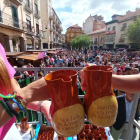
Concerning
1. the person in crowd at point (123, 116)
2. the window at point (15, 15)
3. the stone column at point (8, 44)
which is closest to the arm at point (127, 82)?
the person in crowd at point (123, 116)

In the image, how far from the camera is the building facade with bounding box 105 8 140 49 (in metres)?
25.1

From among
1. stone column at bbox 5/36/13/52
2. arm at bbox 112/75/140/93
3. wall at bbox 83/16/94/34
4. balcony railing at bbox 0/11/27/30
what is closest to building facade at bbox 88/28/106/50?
wall at bbox 83/16/94/34

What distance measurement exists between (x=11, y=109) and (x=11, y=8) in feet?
49.5

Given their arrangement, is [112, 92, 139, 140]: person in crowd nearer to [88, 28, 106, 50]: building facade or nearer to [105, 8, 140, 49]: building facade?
[105, 8, 140, 49]: building facade

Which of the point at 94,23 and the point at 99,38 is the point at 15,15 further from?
the point at 94,23

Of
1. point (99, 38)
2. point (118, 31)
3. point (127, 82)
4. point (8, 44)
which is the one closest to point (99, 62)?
point (127, 82)

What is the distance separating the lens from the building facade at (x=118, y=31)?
25.1m

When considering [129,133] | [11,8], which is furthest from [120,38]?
[129,133]

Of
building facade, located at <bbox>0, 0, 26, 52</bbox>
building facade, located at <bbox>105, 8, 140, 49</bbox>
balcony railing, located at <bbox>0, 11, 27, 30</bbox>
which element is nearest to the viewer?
balcony railing, located at <bbox>0, 11, 27, 30</bbox>

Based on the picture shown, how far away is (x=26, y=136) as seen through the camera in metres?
1.44

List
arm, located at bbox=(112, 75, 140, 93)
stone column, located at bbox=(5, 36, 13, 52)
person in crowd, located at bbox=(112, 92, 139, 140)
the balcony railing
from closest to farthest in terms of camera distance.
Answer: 1. arm, located at bbox=(112, 75, 140, 93)
2. person in crowd, located at bbox=(112, 92, 139, 140)
3. the balcony railing
4. stone column, located at bbox=(5, 36, 13, 52)

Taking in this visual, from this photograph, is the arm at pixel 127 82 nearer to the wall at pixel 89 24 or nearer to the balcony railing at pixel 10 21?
the balcony railing at pixel 10 21

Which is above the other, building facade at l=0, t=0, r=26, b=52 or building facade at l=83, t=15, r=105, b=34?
building facade at l=83, t=15, r=105, b=34

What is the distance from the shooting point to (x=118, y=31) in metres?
27.8
